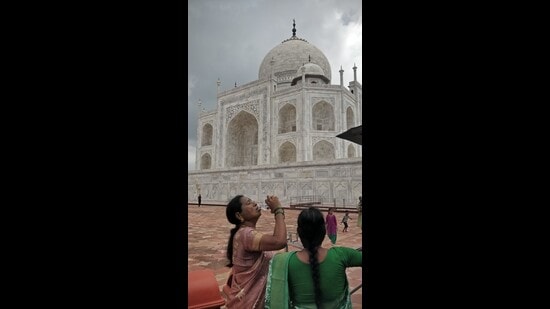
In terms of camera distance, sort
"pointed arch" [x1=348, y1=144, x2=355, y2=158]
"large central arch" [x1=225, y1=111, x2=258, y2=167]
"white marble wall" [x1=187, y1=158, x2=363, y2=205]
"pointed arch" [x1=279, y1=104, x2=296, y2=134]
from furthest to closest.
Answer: "large central arch" [x1=225, y1=111, x2=258, y2=167] < "pointed arch" [x1=348, y1=144, x2=355, y2=158] < "pointed arch" [x1=279, y1=104, x2=296, y2=134] < "white marble wall" [x1=187, y1=158, x2=363, y2=205]

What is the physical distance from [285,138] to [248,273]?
18.1 metres

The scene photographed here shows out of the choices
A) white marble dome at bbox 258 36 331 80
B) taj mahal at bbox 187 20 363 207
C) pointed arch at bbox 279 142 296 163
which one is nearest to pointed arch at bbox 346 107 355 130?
taj mahal at bbox 187 20 363 207

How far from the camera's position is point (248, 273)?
4.93 feet

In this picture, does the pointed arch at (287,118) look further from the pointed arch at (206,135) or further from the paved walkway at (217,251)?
the paved walkway at (217,251)

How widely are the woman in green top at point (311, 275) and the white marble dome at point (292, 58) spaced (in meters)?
25.4

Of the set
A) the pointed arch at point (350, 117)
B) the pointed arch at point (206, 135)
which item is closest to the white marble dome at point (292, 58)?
the pointed arch at point (350, 117)

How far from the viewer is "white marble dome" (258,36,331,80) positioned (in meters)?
26.3

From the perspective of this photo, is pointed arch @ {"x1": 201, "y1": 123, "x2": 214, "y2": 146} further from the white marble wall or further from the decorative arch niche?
the decorative arch niche

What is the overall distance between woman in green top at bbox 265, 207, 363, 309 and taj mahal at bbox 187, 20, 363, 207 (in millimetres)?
10792

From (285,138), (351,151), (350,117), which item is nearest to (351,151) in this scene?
(351,151)

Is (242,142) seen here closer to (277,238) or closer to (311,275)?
(277,238)
